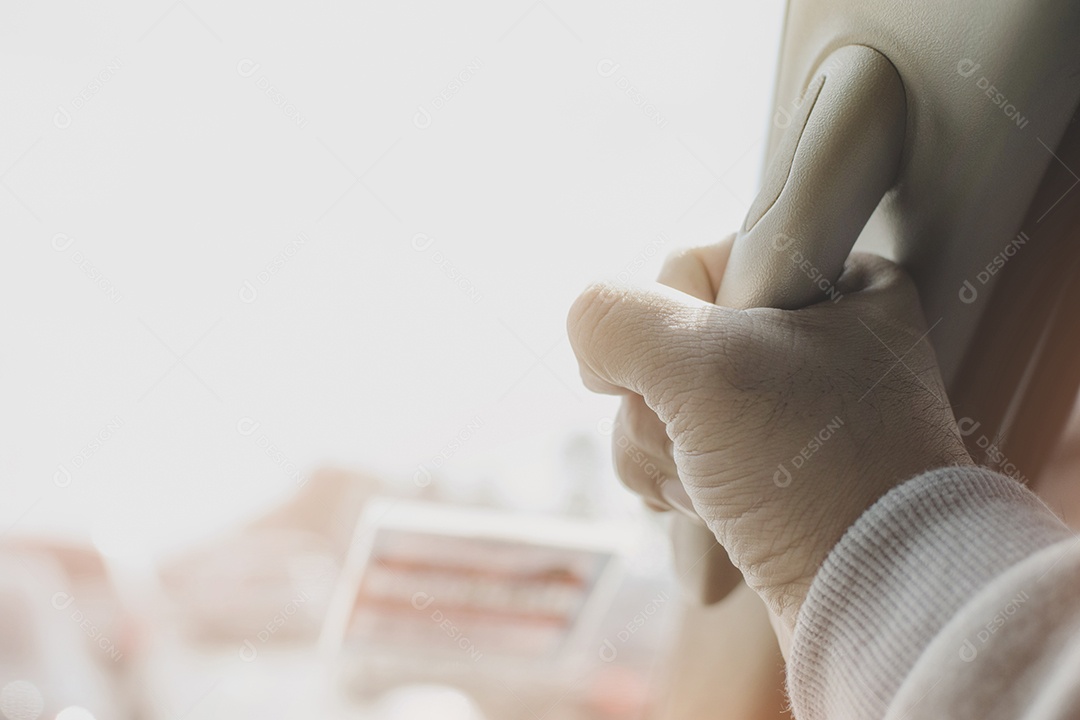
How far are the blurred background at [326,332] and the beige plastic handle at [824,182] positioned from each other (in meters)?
0.13

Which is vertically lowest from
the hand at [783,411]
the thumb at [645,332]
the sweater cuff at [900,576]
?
the sweater cuff at [900,576]

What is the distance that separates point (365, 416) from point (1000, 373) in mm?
991

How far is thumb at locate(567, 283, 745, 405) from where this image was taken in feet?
1.91

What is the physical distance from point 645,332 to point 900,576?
240 millimetres

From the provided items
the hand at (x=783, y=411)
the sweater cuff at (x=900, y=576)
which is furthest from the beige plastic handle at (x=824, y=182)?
the sweater cuff at (x=900, y=576)

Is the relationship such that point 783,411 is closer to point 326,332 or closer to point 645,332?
point 645,332

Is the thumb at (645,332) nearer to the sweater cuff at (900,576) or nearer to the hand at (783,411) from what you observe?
the hand at (783,411)

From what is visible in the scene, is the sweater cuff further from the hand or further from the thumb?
the thumb

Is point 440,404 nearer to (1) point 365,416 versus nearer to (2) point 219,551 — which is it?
(1) point 365,416

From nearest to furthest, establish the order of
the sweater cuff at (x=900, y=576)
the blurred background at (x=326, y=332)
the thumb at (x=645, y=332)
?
the sweater cuff at (x=900, y=576) → the thumb at (x=645, y=332) → the blurred background at (x=326, y=332)

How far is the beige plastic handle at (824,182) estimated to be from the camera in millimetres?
597

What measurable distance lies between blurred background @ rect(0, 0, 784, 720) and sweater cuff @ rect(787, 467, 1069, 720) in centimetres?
35

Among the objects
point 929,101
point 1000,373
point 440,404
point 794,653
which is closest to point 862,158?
point 929,101

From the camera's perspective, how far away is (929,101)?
585 millimetres
